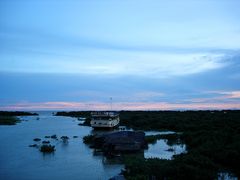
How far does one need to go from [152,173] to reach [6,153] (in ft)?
65.7

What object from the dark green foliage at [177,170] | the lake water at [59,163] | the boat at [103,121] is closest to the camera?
the dark green foliage at [177,170]

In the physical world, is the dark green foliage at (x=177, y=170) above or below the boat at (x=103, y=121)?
below

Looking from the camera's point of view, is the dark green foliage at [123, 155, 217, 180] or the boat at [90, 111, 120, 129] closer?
the dark green foliage at [123, 155, 217, 180]

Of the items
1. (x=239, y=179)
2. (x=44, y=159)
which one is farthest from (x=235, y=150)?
(x=44, y=159)

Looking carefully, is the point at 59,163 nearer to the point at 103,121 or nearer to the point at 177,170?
the point at 177,170

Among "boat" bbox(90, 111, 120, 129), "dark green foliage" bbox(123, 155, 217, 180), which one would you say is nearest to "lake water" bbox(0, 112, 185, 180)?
"dark green foliage" bbox(123, 155, 217, 180)

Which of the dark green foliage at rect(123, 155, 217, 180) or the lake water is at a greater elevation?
the dark green foliage at rect(123, 155, 217, 180)

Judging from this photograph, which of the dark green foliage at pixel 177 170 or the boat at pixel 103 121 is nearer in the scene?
the dark green foliage at pixel 177 170

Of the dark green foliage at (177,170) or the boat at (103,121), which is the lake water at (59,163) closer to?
the dark green foliage at (177,170)

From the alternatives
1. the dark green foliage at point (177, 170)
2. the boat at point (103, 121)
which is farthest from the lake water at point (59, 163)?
the boat at point (103, 121)

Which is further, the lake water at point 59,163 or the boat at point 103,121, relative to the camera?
the boat at point 103,121

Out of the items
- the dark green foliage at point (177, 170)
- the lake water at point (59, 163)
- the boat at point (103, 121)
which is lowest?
the lake water at point (59, 163)

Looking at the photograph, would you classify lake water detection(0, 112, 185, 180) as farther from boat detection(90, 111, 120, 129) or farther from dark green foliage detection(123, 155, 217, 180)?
boat detection(90, 111, 120, 129)

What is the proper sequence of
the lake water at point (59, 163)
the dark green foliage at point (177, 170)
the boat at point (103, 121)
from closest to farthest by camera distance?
the dark green foliage at point (177, 170), the lake water at point (59, 163), the boat at point (103, 121)
